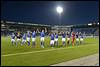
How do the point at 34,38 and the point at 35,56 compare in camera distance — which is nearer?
the point at 35,56

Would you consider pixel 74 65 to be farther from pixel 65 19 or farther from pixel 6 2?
pixel 65 19

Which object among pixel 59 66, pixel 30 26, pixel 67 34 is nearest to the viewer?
pixel 59 66

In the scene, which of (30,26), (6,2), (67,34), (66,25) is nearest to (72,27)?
(66,25)

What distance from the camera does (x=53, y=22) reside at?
97.8 m

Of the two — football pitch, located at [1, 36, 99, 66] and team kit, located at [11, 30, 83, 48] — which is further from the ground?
team kit, located at [11, 30, 83, 48]

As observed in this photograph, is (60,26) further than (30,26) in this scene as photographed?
Yes

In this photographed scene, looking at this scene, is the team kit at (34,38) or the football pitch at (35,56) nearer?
the football pitch at (35,56)

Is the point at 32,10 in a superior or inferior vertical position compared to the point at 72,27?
superior

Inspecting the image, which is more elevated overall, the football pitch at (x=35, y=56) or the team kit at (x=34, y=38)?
the team kit at (x=34, y=38)

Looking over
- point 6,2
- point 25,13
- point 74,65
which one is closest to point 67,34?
point 74,65

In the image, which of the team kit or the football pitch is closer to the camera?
the football pitch

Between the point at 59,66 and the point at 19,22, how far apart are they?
78.0 m

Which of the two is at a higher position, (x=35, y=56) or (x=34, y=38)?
(x=34, y=38)

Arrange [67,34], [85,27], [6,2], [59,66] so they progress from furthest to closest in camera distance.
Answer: [85,27]
[6,2]
[67,34]
[59,66]
